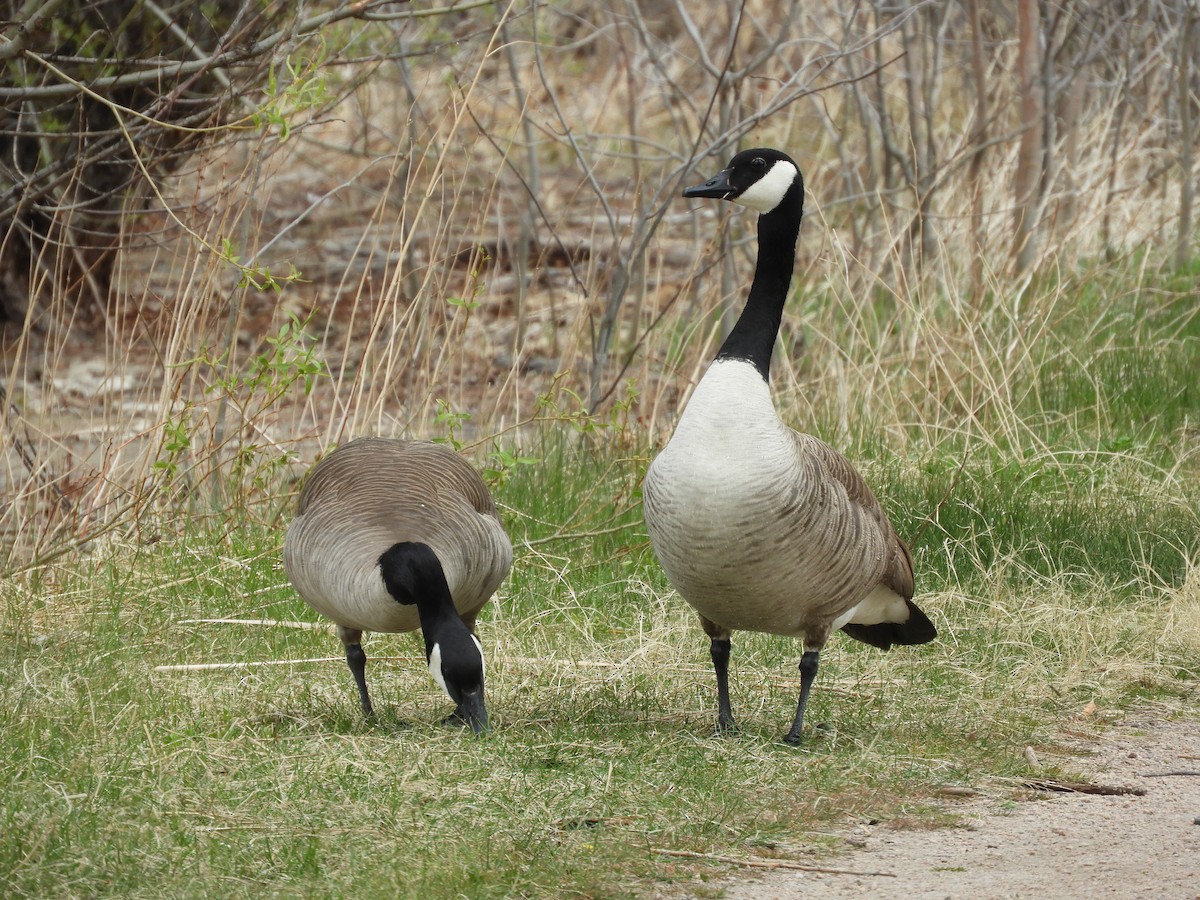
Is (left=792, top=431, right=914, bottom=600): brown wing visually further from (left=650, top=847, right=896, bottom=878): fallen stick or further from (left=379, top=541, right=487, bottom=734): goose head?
(left=650, top=847, right=896, bottom=878): fallen stick

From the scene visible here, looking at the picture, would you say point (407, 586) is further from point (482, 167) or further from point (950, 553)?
point (482, 167)

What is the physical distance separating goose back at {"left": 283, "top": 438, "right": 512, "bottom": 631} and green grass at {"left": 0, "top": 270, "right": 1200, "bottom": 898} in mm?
410

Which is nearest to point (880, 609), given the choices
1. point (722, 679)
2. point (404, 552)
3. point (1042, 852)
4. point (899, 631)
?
point (899, 631)

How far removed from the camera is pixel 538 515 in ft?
23.1

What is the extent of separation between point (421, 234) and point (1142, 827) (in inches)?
399

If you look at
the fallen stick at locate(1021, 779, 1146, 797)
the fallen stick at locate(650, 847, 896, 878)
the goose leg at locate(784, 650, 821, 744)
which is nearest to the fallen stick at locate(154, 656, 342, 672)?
the goose leg at locate(784, 650, 821, 744)

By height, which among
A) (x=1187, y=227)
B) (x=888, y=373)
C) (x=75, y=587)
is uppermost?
(x=1187, y=227)

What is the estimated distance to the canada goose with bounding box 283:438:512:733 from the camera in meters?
4.37

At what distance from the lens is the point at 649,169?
43.9ft

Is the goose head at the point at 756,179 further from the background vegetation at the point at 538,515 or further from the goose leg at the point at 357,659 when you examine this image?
the goose leg at the point at 357,659

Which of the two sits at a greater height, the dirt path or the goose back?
the goose back

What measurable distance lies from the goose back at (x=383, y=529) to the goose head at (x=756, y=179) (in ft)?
4.16

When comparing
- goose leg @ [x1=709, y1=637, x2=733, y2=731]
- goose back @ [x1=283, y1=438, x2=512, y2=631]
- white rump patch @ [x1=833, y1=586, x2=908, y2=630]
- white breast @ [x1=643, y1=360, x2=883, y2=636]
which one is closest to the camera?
white breast @ [x1=643, y1=360, x2=883, y2=636]

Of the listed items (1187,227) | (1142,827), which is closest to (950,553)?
(1142,827)
